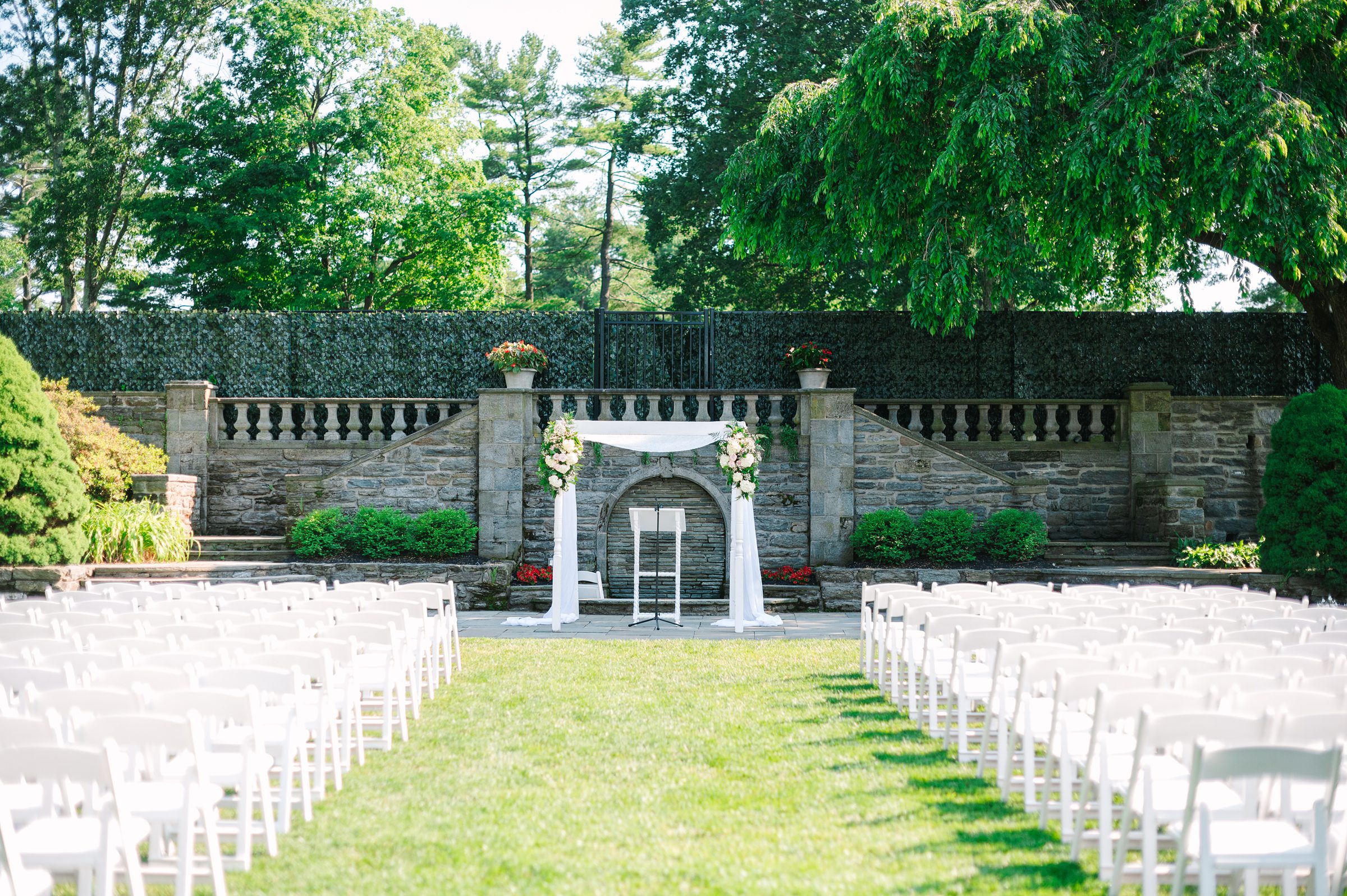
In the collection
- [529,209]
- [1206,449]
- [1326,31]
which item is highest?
[529,209]

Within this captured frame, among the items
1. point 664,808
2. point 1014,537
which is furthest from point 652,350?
point 664,808

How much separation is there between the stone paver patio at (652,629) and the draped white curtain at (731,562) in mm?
164

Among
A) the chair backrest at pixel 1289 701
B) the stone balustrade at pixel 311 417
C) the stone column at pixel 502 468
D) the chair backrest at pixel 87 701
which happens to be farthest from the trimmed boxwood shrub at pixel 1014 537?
the chair backrest at pixel 87 701

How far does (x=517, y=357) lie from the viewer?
15352 mm

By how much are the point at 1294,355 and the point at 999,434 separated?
5.80 meters

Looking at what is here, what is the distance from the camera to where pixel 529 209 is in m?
26.6

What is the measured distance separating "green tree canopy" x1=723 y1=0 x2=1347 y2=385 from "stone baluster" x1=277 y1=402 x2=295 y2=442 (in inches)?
306

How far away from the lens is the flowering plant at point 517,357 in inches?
601

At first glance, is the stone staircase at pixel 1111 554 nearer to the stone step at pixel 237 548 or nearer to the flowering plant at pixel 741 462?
the flowering plant at pixel 741 462

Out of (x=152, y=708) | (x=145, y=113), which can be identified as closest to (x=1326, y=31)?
(x=152, y=708)

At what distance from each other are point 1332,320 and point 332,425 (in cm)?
1430

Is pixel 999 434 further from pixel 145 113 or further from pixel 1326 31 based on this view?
pixel 145 113

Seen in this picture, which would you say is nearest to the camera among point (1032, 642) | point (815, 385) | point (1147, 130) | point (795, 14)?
point (1032, 642)

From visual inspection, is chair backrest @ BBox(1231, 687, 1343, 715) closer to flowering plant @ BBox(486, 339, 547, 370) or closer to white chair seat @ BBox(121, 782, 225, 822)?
white chair seat @ BBox(121, 782, 225, 822)
